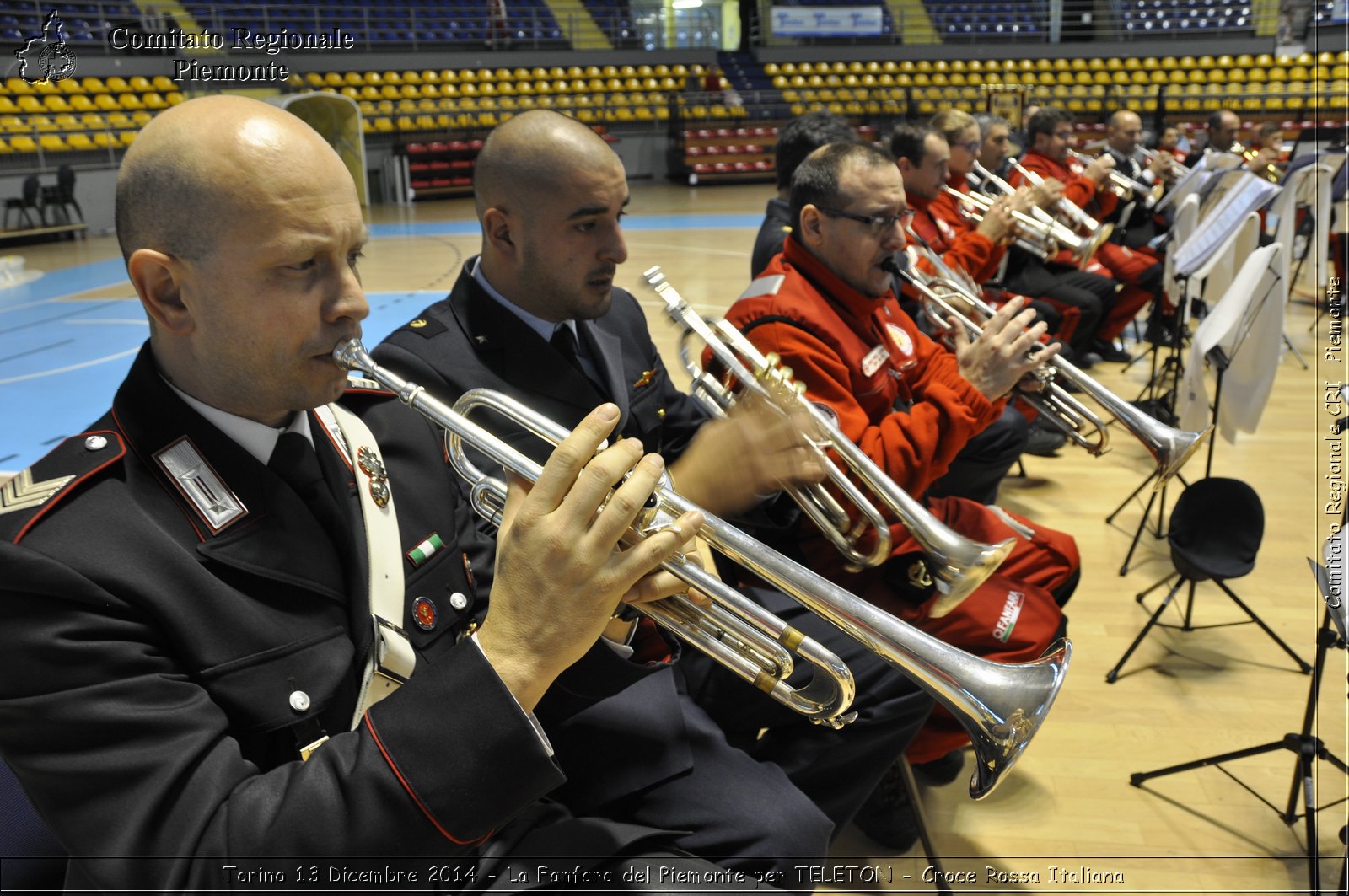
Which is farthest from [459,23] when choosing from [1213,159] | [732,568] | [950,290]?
[732,568]

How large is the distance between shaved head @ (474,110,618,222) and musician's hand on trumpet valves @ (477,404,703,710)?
1.32 metres

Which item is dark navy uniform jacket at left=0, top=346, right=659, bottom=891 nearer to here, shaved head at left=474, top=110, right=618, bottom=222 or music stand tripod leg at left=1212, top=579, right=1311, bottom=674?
shaved head at left=474, top=110, right=618, bottom=222

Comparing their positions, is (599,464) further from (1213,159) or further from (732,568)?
(1213,159)

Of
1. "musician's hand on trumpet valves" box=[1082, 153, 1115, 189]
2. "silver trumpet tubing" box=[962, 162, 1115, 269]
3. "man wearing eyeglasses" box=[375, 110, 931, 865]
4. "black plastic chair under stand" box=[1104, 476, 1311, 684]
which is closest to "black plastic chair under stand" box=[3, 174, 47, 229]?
"silver trumpet tubing" box=[962, 162, 1115, 269]

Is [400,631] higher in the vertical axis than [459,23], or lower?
lower

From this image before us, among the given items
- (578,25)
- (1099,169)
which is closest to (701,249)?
(1099,169)

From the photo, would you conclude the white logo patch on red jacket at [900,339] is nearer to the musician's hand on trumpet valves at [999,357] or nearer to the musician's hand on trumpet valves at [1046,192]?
the musician's hand on trumpet valves at [999,357]

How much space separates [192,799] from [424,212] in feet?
52.0

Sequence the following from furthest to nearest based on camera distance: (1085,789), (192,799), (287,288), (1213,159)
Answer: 1. (1213,159)
2. (1085,789)
3. (287,288)
4. (192,799)

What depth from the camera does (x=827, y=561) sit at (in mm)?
2443

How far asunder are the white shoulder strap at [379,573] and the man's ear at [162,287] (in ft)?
0.90

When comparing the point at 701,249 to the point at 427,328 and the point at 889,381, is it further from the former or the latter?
the point at 427,328

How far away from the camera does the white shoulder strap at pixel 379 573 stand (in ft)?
4.22

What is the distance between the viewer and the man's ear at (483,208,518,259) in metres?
2.30
